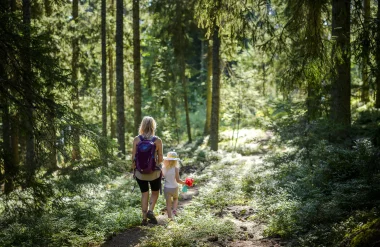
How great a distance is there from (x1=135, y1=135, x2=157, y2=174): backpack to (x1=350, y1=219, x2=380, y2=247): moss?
360 cm

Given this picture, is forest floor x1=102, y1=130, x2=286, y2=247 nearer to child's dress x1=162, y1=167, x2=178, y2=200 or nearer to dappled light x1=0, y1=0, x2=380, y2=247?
dappled light x1=0, y1=0, x2=380, y2=247

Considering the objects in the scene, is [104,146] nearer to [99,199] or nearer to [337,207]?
[99,199]

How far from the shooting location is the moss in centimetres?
400

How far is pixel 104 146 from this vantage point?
24.2 ft

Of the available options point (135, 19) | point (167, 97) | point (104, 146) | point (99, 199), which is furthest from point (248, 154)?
point (104, 146)

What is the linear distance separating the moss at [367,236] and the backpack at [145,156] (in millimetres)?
3602

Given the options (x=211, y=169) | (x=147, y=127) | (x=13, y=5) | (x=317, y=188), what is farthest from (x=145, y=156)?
(x=13, y=5)

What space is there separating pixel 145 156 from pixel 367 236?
3.86 metres

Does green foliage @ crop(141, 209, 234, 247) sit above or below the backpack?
below

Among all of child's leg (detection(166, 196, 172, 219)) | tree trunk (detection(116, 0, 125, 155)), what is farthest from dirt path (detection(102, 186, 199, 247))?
tree trunk (detection(116, 0, 125, 155))

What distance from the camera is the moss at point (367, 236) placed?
4.00m

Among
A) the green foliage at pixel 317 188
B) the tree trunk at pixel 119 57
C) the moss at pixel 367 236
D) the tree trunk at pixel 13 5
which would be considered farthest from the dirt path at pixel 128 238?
the tree trunk at pixel 13 5

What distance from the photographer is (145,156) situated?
6539 millimetres

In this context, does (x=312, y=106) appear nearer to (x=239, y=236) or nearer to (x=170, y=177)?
(x=170, y=177)
